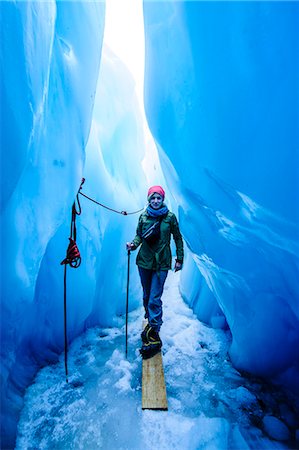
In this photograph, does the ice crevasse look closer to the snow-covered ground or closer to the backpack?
the snow-covered ground

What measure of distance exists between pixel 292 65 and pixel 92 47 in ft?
7.26

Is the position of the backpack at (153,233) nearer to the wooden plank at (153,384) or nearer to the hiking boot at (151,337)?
the hiking boot at (151,337)

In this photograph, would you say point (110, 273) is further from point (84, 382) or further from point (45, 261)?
point (84, 382)

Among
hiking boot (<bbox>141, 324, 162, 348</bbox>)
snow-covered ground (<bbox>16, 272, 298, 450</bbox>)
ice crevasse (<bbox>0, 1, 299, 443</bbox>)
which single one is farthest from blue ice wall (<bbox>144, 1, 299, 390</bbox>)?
hiking boot (<bbox>141, 324, 162, 348</bbox>)

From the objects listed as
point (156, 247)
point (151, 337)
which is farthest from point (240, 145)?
point (151, 337)

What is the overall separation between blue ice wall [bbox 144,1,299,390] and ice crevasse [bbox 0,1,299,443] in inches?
0.4

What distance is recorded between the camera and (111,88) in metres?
5.26

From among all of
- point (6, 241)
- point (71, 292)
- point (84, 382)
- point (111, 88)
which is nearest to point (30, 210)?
point (6, 241)

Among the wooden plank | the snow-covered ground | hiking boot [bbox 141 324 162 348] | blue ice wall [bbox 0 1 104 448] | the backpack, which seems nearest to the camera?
blue ice wall [bbox 0 1 104 448]

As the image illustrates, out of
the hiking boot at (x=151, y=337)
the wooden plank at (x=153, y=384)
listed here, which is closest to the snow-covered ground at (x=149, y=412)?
the wooden plank at (x=153, y=384)

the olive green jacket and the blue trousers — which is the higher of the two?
the olive green jacket

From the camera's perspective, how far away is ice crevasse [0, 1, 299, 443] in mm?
1622

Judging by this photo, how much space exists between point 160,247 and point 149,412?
1507 millimetres

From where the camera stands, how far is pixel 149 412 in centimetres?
211
